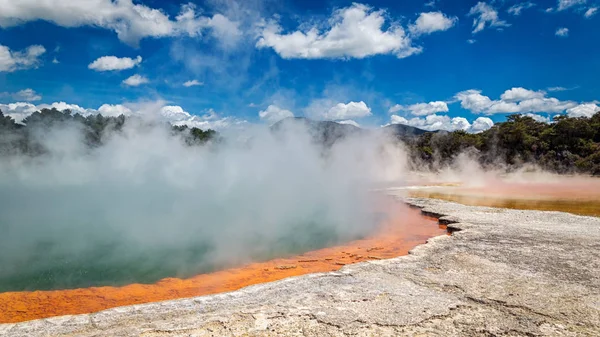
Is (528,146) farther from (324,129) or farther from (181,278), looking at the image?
(181,278)

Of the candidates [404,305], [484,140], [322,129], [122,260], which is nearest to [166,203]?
[122,260]

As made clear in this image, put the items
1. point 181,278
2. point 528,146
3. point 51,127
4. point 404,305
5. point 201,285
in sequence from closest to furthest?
point 404,305, point 201,285, point 181,278, point 51,127, point 528,146

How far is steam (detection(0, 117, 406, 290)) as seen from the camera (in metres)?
6.01

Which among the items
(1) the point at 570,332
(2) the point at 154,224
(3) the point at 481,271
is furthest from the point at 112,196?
(1) the point at 570,332

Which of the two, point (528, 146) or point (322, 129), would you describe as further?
point (528, 146)

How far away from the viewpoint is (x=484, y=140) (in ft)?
95.5

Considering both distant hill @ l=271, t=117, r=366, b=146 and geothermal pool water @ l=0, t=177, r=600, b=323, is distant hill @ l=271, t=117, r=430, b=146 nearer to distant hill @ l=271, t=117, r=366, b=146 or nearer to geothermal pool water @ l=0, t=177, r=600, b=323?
distant hill @ l=271, t=117, r=366, b=146

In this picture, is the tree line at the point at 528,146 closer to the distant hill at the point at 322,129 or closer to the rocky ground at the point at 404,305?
the distant hill at the point at 322,129

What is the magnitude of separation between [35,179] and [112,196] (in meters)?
9.07

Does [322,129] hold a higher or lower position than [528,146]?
higher

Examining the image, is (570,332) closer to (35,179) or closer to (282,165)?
(282,165)

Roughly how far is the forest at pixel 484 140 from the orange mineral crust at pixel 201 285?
13313mm

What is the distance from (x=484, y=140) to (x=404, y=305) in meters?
28.8

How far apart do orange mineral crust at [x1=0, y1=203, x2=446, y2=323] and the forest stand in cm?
1331
